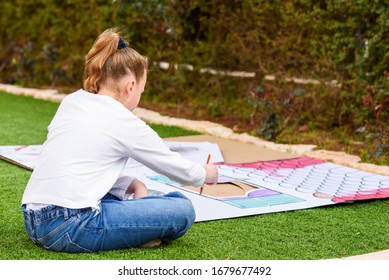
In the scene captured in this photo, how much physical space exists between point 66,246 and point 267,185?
5.95ft

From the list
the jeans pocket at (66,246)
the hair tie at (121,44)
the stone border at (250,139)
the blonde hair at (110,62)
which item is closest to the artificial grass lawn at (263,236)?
the jeans pocket at (66,246)

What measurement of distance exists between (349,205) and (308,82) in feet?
9.64

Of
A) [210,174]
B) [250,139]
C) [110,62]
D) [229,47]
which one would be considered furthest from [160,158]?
[229,47]

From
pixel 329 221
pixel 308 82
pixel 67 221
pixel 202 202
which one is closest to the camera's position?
pixel 67 221

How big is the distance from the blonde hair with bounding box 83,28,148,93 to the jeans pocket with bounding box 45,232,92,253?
662 millimetres

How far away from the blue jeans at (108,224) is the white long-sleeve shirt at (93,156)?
0.06 metres

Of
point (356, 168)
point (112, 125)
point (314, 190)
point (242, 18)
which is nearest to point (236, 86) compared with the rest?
point (242, 18)

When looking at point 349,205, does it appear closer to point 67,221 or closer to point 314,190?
point 314,190

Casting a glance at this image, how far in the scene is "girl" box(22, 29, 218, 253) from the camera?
10.9ft

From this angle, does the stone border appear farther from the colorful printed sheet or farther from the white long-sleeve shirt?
the white long-sleeve shirt

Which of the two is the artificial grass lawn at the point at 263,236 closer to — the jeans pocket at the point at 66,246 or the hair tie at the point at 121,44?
the jeans pocket at the point at 66,246

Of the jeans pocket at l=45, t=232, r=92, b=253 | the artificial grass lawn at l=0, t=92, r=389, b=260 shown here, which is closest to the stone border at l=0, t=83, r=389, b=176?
the artificial grass lawn at l=0, t=92, r=389, b=260

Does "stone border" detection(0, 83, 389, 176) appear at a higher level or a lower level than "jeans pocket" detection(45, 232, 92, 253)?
lower

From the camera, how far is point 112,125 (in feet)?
11.0
